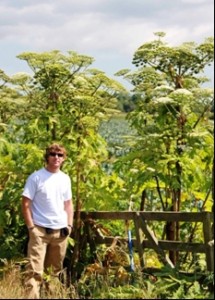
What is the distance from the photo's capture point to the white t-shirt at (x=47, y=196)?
27.5 ft

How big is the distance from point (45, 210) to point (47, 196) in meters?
0.16

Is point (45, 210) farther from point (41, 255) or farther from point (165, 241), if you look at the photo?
point (165, 241)

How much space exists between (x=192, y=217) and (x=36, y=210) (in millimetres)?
1691

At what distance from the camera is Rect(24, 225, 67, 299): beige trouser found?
27.5ft

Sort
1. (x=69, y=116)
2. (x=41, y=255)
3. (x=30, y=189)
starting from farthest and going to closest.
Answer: (x=69, y=116)
(x=41, y=255)
(x=30, y=189)

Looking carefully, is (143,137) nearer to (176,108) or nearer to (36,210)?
(176,108)

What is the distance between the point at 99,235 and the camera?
9688 millimetres

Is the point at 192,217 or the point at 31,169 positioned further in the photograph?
the point at 31,169

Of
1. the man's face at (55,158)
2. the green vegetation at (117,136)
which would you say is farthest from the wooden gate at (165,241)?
the man's face at (55,158)

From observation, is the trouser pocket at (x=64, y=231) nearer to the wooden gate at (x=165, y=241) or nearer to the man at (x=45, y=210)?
the man at (x=45, y=210)

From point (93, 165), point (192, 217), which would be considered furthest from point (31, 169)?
point (192, 217)

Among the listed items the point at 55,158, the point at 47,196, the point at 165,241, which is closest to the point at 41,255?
the point at 47,196

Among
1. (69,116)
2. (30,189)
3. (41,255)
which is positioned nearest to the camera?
(30,189)

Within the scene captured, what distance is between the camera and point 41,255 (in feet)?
28.0
